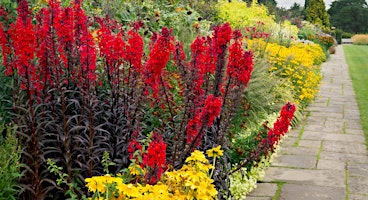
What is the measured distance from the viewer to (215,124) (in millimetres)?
3773

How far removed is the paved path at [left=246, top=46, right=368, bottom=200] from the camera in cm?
425

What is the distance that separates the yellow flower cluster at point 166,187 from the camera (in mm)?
2174

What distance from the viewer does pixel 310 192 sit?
4223 millimetres

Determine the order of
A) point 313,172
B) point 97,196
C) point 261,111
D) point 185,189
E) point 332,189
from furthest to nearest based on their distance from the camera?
1. point 261,111
2. point 313,172
3. point 332,189
4. point 185,189
5. point 97,196

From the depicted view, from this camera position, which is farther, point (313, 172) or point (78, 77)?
point (313, 172)

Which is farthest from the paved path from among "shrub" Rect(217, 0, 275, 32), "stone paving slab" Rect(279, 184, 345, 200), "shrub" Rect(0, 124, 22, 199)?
"shrub" Rect(217, 0, 275, 32)

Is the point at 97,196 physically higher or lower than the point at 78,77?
lower

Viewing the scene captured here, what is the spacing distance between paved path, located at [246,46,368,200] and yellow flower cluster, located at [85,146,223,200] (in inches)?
61.6

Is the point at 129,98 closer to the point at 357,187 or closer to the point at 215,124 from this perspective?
the point at 215,124

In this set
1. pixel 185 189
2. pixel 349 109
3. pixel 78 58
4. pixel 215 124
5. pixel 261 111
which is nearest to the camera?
pixel 185 189

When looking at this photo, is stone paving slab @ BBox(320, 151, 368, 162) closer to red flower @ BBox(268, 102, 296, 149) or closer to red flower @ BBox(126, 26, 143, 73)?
red flower @ BBox(268, 102, 296, 149)

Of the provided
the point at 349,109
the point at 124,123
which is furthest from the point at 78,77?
the point at 349,109

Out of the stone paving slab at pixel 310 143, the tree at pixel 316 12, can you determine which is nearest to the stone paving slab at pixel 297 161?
the stone paving slab at pixel 310 143

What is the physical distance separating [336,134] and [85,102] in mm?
4310
